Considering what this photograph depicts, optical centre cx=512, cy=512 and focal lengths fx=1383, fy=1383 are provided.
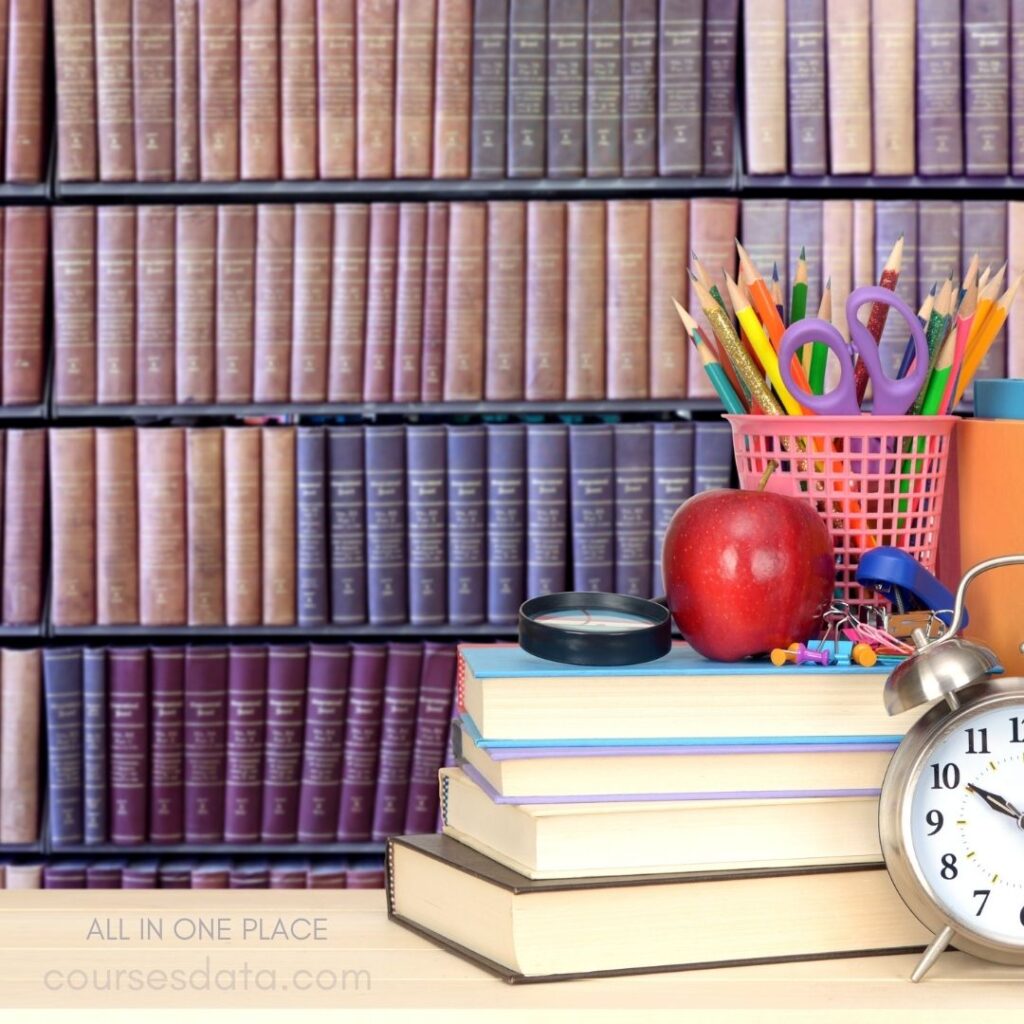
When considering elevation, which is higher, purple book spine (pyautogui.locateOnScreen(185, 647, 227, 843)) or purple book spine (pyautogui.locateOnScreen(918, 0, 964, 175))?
purple book spine (pyautogui.locateOnScreen(918, 0, 964, 175))

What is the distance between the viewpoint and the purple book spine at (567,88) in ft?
5.70

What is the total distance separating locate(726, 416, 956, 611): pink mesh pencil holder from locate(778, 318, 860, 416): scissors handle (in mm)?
21

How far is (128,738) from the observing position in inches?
71.8

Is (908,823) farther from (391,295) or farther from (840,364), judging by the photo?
(391,295)

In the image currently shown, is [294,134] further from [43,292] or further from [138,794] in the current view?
[138,794]

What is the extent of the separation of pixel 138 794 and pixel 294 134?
2.90 ft

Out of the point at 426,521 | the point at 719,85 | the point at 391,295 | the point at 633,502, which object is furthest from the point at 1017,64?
the point at 426,521

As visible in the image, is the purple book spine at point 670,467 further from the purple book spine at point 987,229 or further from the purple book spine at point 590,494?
the purple book spine at point 987,229

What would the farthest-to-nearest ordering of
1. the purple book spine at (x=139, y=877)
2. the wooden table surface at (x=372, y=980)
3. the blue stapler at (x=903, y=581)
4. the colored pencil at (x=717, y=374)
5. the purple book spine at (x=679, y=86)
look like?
1. the purple book spine at (x=139, y=877)
2. the purple book spine at (x=679, y=86)
3. the colored pencil at (x=717, y=374)
4. the blue stapler at (x=903, y=581)
5. the wooden table surface at (x=372, y=980)

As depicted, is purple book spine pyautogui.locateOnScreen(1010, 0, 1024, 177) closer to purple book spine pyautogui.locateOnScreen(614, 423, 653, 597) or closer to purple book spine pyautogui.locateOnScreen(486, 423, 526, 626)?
purple book spine pyautogui.locateOnScreen(614, 423, 653, 597)

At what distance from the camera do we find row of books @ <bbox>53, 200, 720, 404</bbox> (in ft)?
5.79

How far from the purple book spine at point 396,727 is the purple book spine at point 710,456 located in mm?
436

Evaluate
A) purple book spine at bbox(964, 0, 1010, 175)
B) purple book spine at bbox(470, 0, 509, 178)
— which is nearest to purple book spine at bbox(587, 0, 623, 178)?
purple book spine at bbox(470, 0, 509, 178)

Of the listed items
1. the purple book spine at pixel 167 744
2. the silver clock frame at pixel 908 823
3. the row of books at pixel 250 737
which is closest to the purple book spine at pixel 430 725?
the row of books at pixel 250 737
